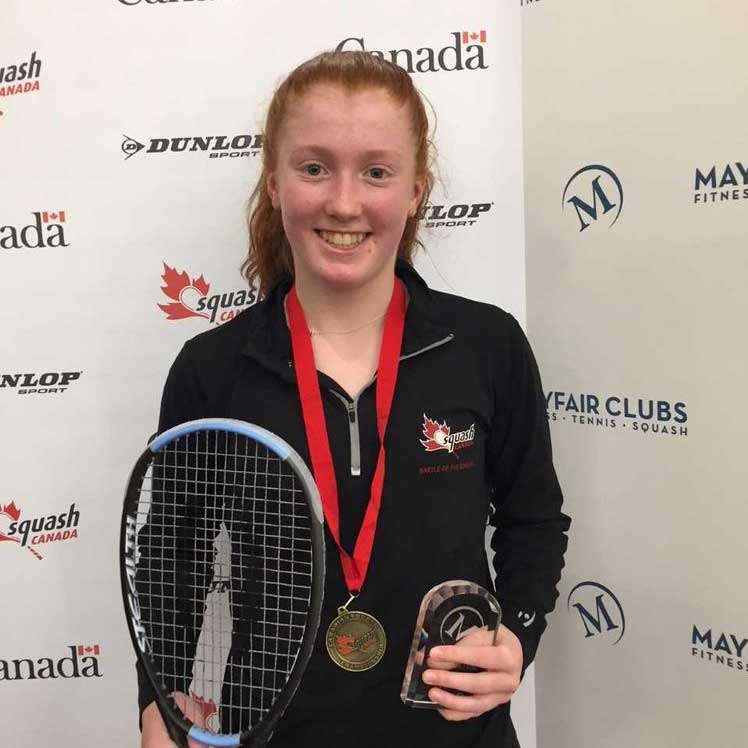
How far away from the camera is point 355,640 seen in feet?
3.54

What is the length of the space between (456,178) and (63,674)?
167 centimetres

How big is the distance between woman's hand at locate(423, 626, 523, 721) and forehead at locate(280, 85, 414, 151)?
786 millimetres

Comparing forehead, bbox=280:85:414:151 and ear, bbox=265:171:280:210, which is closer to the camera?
forehead, bbox=280:85:414:151

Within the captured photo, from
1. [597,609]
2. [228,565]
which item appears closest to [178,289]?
[228,565]

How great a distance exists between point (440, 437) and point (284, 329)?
334 mm

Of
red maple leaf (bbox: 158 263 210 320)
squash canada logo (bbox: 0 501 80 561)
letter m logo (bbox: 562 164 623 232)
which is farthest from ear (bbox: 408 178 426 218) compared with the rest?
squash canada logo (bbox: 0 501 80 561)

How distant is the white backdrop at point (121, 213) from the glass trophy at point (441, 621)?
0.88 metres

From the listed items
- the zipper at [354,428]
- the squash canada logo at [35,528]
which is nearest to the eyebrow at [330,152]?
the zipper at [354,428]

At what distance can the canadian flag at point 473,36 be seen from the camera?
1.56 metres

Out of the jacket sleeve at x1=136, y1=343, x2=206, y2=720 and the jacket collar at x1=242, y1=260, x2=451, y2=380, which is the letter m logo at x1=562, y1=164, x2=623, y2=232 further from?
the jacket sleeve at x1=136, y1=343, x2=206, y2=720

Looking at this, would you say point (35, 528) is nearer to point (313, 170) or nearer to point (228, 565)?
point (228, 565)

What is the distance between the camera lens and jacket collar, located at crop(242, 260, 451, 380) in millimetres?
1134

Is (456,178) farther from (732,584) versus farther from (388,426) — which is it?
(732,584)

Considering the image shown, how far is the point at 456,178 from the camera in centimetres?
163
